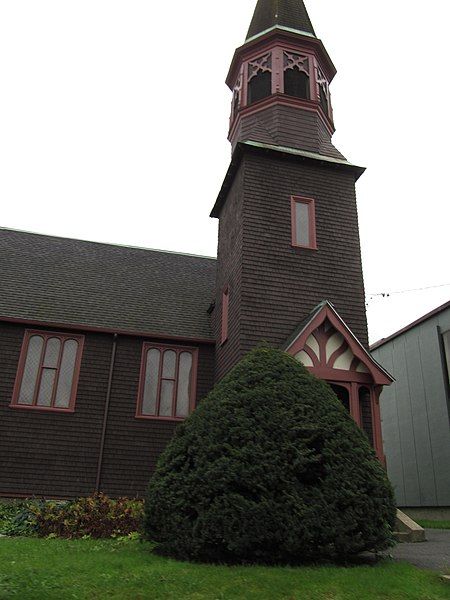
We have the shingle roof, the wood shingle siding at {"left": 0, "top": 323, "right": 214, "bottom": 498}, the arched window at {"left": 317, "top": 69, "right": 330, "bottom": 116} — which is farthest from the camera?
the arched window at {"left": 317, "top": 69, "right": 330, "bottom": 116}

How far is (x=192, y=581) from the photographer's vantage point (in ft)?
20.0

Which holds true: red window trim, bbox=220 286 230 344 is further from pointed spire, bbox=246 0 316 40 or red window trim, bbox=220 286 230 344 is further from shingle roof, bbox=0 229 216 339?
pointed spire, bbox=246 0 316 40

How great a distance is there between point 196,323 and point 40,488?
653 centimetres

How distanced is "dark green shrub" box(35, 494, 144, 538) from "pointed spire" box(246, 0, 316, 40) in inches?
655

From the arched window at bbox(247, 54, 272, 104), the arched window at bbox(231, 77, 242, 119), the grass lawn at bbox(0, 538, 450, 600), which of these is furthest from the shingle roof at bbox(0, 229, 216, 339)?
the grass lawn at bbox(0, 538, 450, 600)

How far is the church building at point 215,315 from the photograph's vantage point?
45.2 ft

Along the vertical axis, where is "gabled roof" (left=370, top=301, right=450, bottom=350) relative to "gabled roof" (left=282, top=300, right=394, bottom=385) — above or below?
above

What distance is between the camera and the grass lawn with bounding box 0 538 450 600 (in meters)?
5.68

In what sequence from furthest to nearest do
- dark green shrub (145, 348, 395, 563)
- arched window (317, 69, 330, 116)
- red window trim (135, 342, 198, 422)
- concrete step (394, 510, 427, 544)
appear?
arched window (317, 69, 330, 116), red window trim (135, 342, 198, 422), concrete step (394, 510, 427, 544), dark green shrub (145, 348, 395, 563)

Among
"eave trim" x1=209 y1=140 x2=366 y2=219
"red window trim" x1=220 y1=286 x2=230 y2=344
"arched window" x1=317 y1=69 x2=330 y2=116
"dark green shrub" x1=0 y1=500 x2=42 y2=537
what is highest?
"arched window" x1=317 y1=69 x2=330 y2=116

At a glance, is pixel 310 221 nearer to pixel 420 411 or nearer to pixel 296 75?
pixel 296 75

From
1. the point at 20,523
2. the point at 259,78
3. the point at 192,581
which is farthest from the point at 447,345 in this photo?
the point at 192,581

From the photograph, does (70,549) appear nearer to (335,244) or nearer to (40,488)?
(40,488)

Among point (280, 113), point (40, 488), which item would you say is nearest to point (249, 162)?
point (280, 113)
